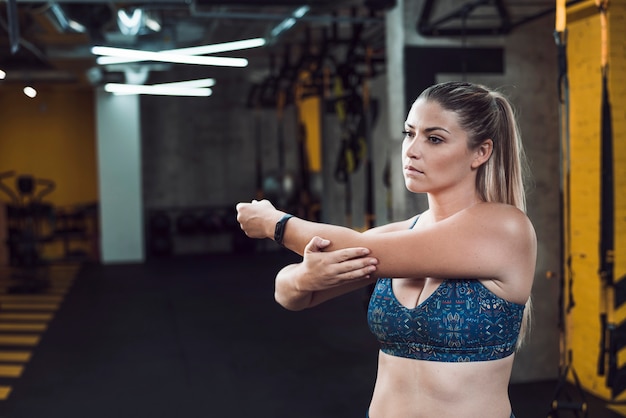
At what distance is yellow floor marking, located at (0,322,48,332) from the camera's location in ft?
20.2

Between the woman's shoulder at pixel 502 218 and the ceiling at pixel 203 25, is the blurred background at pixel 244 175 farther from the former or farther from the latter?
the woman's shoulder at pixel 502 218

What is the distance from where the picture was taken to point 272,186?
11.3 meters

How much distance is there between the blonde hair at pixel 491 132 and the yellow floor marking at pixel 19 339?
5.09 meters

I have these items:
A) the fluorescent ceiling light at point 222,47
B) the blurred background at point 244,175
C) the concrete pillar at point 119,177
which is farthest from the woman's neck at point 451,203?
the concrete pillar at point 119,177

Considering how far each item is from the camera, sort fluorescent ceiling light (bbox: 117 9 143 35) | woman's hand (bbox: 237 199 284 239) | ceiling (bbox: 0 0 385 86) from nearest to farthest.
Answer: woman's hand (bbox: 237 199 284 239) < ceiling (bbox: 0 0 385 86) < fluorescent ceiling light (bbox: 117 9 143 35)

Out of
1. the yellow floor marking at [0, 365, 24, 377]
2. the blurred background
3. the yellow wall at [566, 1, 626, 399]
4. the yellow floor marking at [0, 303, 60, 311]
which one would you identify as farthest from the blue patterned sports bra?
the yellow floor marking at [0, 303, 60, 311]

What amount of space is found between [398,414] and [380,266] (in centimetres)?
28

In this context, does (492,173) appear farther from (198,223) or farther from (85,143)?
(85,143)

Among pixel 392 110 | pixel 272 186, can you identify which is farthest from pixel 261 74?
pixel 392 110

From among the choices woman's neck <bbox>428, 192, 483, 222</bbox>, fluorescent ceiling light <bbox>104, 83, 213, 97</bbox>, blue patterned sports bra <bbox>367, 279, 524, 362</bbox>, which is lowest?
blue patterned sports bra <bbox>367, 279, 524, 362</bbox>

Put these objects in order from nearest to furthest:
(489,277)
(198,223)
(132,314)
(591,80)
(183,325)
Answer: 1. (489,277)
2. (591,80)
3. (183,325)
4. (132,314)
5. (198,223)

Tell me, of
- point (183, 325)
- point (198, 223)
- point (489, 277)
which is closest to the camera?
point (489, 277)

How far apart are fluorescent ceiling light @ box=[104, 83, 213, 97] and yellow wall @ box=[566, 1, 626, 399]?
6.11 metres

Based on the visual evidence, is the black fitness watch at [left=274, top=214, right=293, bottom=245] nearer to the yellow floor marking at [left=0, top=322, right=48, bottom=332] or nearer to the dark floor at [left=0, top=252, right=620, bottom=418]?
the dark floor at [left=0, top=252, right=620, bottom=418]
